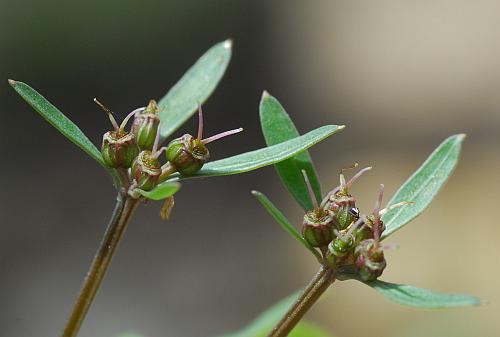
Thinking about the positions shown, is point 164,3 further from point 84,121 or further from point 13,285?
point 13,285

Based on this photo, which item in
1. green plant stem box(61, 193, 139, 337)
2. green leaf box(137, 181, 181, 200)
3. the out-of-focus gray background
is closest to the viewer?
green leaf box(137, 181, 181, 200)

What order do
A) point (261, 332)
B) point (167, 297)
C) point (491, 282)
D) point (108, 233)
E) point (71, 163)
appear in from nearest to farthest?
1. point (108, 233)
2. point (261, 332)
3. point (491, 282)
4. point (167, 297)
5. point (71, 163)

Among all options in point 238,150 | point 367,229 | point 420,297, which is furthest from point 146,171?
point 238,150

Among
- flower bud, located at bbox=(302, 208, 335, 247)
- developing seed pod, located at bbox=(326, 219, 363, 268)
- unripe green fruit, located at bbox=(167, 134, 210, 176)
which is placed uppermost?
unripe green fruit, located at bbox=(167, 134, 210, 176)

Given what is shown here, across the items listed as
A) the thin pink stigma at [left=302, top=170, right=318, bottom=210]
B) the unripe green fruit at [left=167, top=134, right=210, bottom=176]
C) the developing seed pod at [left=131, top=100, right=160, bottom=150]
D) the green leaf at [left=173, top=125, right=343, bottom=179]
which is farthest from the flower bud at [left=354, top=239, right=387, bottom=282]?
the developing seed pod at [left=131, top=100, right=160, bottom=150]

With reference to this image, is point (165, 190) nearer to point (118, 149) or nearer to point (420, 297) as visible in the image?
point (118, 149)

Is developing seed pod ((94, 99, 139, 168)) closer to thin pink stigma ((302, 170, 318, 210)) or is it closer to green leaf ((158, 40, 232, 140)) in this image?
green leaf ((158, 40, 232, 140))

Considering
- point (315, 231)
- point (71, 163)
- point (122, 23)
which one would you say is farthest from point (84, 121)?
point (315, 231)
